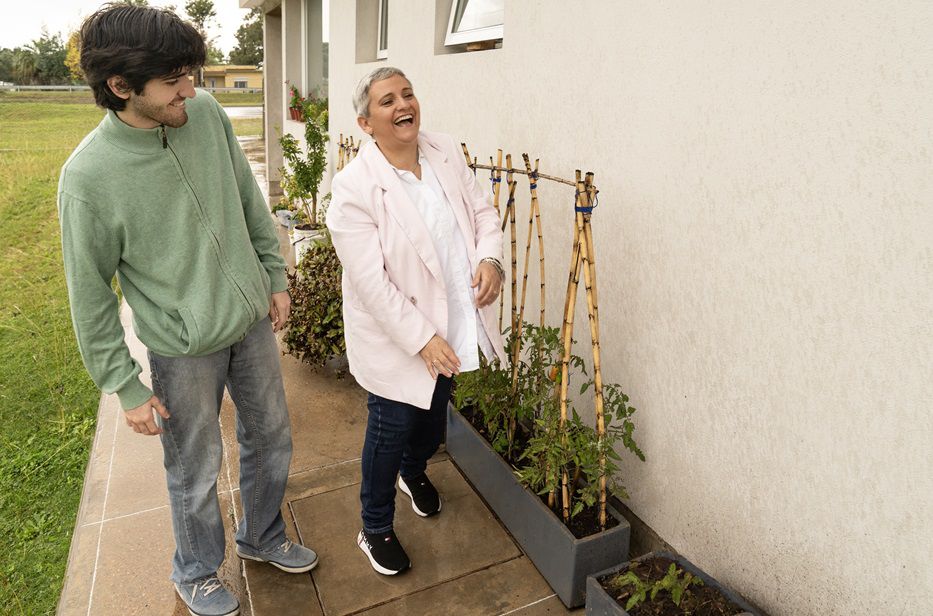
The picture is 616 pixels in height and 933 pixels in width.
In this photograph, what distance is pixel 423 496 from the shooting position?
9.64ft

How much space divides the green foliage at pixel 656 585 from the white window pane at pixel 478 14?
9.27ft

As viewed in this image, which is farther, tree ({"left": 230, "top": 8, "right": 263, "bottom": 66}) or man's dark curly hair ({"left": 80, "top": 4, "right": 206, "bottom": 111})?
tree ({"left": 230, "top": 8, "right": 263, "bottom": 66})

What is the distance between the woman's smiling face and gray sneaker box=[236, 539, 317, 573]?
160cm

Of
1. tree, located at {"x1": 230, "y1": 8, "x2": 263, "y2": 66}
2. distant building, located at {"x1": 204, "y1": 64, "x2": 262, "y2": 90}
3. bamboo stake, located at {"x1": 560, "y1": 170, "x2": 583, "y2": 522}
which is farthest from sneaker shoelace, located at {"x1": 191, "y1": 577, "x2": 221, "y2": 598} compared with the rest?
distant building, located at {"x1": 204, "y1": 64, "x2": 262, "y2": 90}

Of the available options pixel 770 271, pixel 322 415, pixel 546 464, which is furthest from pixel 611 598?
pixel 322 415

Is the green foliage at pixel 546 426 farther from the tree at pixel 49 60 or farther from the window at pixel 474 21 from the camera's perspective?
the tree at pixel 49 60

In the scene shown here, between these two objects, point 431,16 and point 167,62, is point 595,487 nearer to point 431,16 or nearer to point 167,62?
point 167,62

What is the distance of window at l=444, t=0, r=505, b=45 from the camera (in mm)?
3652

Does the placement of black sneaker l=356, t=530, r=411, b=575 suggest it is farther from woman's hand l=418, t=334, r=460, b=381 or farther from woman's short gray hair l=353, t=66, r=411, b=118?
woman's short gray hair l=353, t=66, r=411, b=118

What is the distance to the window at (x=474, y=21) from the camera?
3.65 metres

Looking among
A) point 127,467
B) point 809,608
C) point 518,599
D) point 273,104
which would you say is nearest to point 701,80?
point 809,608

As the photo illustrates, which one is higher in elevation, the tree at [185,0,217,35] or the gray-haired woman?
the tree at [185,0,217,35]

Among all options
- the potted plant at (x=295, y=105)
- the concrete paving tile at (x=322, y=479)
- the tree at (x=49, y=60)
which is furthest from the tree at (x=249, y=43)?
the concrete paving tile at (x=322, y=479)

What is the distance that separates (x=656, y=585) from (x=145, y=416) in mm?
1634
